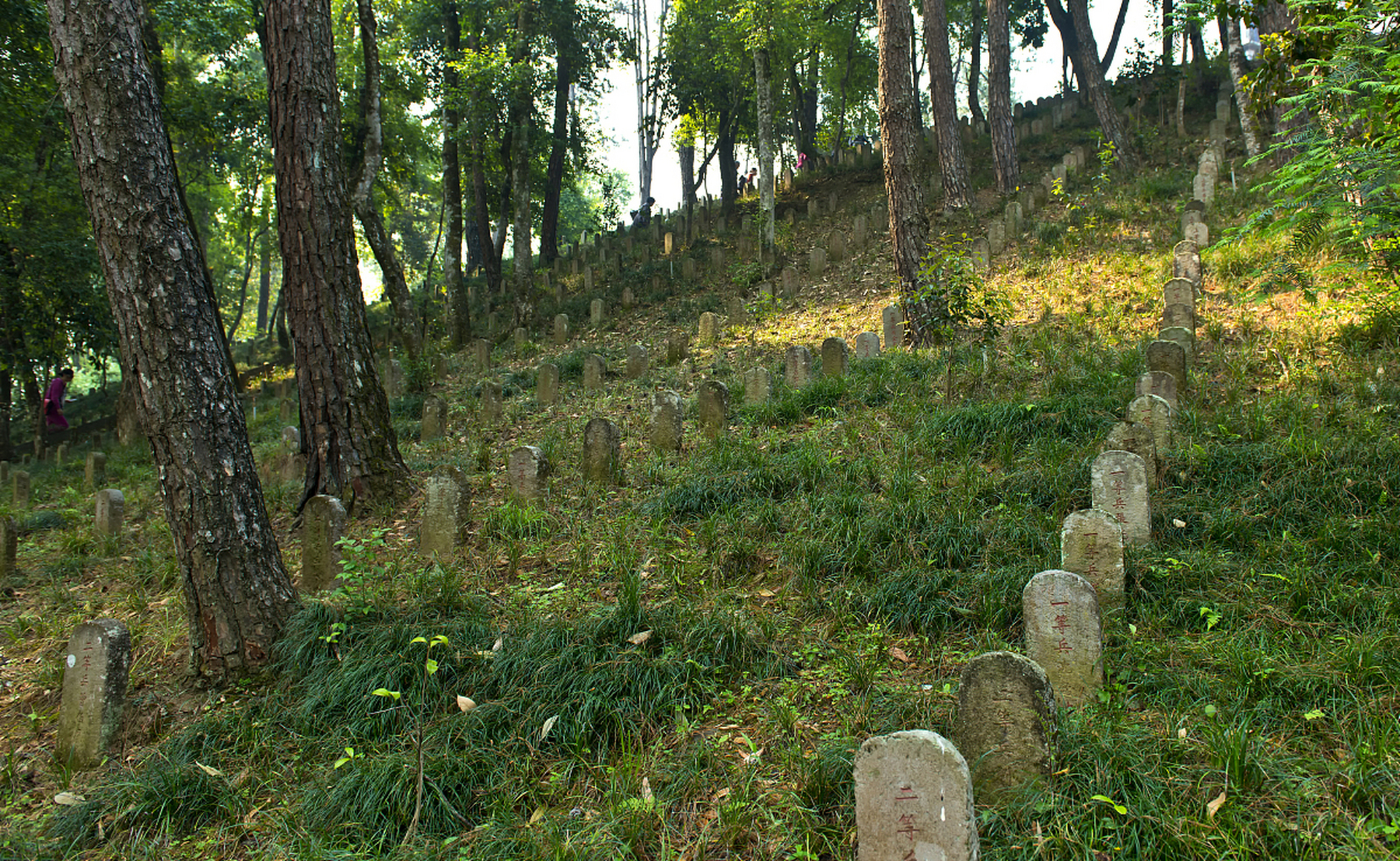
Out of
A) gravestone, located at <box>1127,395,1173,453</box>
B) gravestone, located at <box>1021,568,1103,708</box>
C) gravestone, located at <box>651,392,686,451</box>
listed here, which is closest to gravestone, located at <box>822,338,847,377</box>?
gravestone, located at <box>651,392,686,451</box>

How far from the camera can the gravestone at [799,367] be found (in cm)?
808

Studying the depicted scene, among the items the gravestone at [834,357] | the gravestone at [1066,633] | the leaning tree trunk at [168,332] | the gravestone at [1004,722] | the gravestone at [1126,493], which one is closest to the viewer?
the gravestone at [1004,722]

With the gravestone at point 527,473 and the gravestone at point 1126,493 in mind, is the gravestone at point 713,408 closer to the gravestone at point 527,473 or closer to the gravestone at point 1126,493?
the gravestone at point 527,473

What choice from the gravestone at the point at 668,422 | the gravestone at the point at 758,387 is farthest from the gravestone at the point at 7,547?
the gravestone at the point at 758,387

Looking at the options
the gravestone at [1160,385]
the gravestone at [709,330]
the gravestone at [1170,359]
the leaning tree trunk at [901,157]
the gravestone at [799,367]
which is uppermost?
the leaning tree trunk at [901,157]

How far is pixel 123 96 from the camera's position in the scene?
4.18 metres

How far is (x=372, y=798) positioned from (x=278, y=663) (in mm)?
1432

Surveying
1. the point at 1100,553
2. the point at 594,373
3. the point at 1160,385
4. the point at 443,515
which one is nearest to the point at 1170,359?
the point at 1160,385

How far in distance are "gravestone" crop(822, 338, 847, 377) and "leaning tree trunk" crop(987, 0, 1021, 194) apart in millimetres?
8657

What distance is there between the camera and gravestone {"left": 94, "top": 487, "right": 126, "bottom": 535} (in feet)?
25.8

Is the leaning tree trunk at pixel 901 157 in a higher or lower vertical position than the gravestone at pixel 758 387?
higher

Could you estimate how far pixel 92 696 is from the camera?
396cm

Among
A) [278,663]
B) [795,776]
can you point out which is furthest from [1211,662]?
[278,663]

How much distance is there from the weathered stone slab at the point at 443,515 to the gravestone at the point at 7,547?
4115 millimetres
